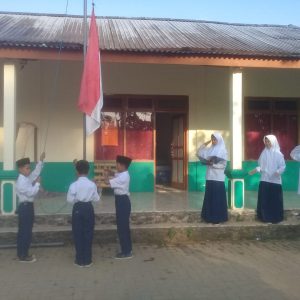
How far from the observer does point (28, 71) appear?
1092cm

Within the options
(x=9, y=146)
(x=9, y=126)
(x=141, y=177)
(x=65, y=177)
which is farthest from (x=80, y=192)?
(x=141, y=177)

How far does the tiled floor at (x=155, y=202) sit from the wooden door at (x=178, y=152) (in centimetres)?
62

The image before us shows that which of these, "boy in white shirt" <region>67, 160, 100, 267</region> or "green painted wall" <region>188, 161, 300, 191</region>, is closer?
"boy in white shirt" <region>67, 160, 100, 267</region>

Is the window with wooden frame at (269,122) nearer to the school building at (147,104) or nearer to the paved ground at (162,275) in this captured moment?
the school building at (147,104)

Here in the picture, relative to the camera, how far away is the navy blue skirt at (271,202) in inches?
325

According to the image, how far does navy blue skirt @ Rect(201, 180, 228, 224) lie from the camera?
26.7ft

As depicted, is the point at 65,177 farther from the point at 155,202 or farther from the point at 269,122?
the point at 269,122

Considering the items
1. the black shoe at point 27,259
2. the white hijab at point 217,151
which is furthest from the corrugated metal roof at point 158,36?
the black shoe at point 27,259

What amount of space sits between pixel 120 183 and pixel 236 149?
3.13 metres

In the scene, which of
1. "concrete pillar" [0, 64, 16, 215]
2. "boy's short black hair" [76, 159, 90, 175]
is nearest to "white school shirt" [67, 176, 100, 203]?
"boy's short black hair" [76, 159, 90, 175]

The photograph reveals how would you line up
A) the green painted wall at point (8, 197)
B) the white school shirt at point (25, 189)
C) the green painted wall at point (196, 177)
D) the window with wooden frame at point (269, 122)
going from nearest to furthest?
1. the white school shirt at point (25, 189)
2. the green painted wall at point (8, 197)
3. the green painted wall at point (196, 177)
4. the window with wooden frame at point (269, 122)

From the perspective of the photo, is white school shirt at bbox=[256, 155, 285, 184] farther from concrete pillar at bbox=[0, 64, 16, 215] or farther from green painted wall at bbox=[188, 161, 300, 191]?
concrete pillar at bbox=[0, 64, 16, 215]

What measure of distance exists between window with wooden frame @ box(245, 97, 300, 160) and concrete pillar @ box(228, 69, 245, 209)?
2.81 m

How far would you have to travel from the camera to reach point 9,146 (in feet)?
27.3
